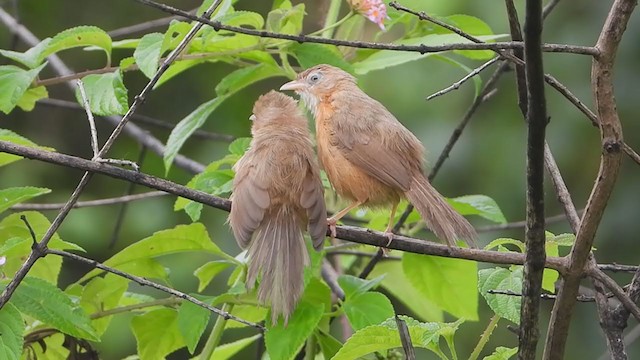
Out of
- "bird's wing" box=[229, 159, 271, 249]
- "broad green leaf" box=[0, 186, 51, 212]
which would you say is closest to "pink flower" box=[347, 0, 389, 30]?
"bird's wing" box=[229, 159, 271, 249]

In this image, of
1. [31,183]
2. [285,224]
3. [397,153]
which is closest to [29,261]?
[285,224]

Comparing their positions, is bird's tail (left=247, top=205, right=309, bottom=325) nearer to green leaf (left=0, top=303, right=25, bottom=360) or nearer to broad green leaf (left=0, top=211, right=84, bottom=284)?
broad green leaf (left=0, top=211, right=84, bottom=284)

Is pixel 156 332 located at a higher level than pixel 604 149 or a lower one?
lower

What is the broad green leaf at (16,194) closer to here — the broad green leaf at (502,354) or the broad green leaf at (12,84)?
the broad green leaf at (12,84)

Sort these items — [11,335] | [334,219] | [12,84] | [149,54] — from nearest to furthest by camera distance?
1. [11,335]
2. [149,54]
3. [12,84]
4. [334,219]

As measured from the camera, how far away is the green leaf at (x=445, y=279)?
343 centimetres

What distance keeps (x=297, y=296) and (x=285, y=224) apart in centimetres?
39

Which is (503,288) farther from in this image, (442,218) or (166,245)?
(166,245)

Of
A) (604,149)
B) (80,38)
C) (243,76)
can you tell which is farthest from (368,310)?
(80,38)

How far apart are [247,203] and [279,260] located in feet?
0.64

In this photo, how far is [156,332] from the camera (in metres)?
3.16

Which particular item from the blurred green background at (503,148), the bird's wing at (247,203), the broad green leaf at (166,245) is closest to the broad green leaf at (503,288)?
the bird's wing at (247,203)

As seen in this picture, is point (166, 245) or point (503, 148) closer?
point (166, 245)

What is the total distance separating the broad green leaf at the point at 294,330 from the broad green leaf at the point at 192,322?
19 cm
